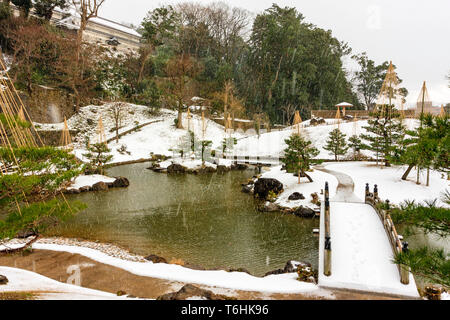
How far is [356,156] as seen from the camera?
18844 mm

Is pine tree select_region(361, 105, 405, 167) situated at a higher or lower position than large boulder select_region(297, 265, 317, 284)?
higher

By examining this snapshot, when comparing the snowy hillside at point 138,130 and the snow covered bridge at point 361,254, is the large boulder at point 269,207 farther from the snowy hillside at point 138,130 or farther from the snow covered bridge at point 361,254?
the snowy hillside at point 138,130

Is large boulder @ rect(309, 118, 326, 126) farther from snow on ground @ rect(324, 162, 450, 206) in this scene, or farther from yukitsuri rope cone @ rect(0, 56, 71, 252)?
yukitsuri rope cone @ rect(0, 56, 71, 252)

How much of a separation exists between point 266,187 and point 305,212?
2.77 metres

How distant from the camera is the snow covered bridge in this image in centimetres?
470

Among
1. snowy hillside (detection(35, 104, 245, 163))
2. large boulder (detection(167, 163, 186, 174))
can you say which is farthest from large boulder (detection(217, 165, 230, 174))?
snowy hillside (detection(35, 104, 245, 163))

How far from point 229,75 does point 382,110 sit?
19.1 m

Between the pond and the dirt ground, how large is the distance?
1.40 metres

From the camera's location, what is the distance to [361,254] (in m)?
5.64

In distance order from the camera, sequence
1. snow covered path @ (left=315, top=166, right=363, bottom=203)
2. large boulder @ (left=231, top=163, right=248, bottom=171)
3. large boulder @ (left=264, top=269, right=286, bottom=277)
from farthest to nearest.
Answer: large boulder @ (left=231, top=163, right=248, bottom=171), snow covered path @ (left=315, top=166, right=363, bottom=203), large boulder @ (left=264, top=269, right=286, bottom=277)

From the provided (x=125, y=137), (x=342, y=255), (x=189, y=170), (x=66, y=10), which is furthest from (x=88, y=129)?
(x=342, y=255)

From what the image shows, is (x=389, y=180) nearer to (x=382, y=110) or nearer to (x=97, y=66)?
(x=382, y=110)

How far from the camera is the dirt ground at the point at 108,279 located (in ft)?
15.0

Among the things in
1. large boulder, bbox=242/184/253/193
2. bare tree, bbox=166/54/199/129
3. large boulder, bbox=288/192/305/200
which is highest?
bare tree, bbox=166/54/199/129
